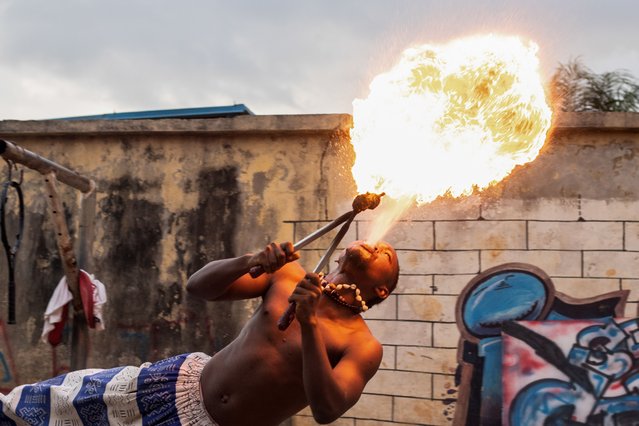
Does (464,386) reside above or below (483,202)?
below

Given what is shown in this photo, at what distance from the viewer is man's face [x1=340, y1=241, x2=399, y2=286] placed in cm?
371

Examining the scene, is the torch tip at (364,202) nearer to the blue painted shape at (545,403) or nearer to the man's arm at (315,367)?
the man's arm at (315,367)

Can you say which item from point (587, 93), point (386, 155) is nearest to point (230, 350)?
point (386, 155)

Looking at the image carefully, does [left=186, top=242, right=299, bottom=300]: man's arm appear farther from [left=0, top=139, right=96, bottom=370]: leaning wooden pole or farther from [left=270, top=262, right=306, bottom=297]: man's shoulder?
[left=0, top=139, right=96, bottom=370]: leaning wooden pole

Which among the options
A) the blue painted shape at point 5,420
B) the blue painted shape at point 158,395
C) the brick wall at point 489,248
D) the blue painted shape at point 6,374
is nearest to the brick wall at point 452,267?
the brick wall at point 489,248

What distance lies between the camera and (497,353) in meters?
6.30

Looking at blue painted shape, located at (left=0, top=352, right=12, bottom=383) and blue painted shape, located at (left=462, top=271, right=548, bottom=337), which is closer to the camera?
blue painted shape, located at (left=462, top=271, right=548, bottom=337)

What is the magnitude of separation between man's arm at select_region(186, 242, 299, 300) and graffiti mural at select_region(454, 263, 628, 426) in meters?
2.82

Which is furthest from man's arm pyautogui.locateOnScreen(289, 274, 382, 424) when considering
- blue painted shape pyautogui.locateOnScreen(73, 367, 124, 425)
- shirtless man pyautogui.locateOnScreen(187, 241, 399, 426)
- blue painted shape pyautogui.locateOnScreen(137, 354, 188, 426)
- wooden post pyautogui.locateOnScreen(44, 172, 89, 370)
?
wooden post pyautogui.locateOnScreen(44, 172, 89, 370)

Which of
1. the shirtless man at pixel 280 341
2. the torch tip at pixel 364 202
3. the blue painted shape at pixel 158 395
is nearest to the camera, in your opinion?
the torch tip at pixel 364 202

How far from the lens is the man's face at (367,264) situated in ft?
12.2

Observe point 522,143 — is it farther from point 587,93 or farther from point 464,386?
point 587,93

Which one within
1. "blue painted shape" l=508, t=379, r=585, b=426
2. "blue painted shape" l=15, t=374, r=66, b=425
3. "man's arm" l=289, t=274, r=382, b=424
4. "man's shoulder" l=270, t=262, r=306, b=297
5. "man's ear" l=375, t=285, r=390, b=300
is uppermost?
"man's shoulder" l=270, t=262, r=306, b=297

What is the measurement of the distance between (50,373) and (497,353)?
3.40 metres
